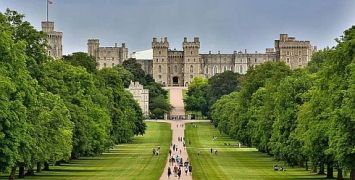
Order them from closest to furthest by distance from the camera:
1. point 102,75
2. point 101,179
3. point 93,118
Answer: point 101,179 < point 93,118 < point 102,75

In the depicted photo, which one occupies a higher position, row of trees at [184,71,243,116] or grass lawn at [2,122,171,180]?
row of trees at [184,71,243,116]

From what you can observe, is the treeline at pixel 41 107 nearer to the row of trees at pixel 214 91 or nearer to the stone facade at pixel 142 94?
the stone facade at pixel 142 94

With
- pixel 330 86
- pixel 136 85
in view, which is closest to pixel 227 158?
pixel 330 86

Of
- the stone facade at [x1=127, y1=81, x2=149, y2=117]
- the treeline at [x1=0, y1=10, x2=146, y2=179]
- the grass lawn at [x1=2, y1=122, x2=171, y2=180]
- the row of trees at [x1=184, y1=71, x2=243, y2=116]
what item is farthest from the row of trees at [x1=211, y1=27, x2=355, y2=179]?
the stone facade at [x1=127, y1=81, x2=149, y2=117]

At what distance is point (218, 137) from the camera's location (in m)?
126

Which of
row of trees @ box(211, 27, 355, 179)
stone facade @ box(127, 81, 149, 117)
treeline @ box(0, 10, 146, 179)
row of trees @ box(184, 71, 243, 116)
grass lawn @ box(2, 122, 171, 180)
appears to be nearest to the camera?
treeline @ box(0, 10, 146, 179)

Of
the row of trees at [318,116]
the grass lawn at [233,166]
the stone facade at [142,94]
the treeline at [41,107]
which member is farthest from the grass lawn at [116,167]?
the stone facade at [142,94]

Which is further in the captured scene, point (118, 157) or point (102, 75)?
point (102, 75)

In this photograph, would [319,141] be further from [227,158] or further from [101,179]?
[227,158]

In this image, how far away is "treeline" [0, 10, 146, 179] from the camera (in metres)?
41.0

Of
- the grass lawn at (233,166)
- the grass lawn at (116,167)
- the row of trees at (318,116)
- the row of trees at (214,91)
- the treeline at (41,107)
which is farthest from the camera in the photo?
the row of trees at (214,91)

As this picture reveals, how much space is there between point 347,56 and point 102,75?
50890 millimetres

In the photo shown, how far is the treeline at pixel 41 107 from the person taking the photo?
135ft

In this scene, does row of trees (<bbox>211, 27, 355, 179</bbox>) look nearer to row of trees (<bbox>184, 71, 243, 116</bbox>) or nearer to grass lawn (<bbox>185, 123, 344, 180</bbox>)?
grass lawn (<bbox>185, 123, 344, 180</bbox>)
